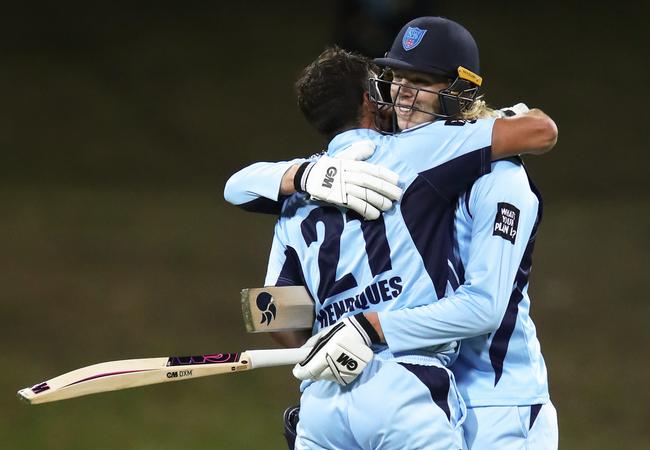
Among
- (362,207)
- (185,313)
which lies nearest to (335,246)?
(362,207)

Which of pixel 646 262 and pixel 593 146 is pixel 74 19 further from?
pixel 646 262

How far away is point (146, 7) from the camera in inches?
285

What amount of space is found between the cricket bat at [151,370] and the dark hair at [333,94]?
0.52m

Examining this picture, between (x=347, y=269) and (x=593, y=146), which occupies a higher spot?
(x=347, y=269)

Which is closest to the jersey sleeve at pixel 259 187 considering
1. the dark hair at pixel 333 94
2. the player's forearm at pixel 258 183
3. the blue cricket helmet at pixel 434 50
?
the player's forearm at pixel 258 183

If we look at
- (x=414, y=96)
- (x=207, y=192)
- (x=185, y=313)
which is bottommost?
(x=185, y=313)

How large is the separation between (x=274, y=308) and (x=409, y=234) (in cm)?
35

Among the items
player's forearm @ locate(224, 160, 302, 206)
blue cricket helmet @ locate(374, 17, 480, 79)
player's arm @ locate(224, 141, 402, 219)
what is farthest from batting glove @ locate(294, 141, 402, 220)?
blue cricket helmet @ locate(374, 17, 480, 79)

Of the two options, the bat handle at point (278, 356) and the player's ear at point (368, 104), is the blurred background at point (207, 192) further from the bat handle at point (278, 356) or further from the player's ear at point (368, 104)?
the player's ear at point (368, 104)

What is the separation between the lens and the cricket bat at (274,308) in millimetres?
2365

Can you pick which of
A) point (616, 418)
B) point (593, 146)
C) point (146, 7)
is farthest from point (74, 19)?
point (616, 418)

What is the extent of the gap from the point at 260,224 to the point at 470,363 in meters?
3.29

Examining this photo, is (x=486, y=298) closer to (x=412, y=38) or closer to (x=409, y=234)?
(x=409, y=234)

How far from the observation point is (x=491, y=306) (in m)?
2.20
